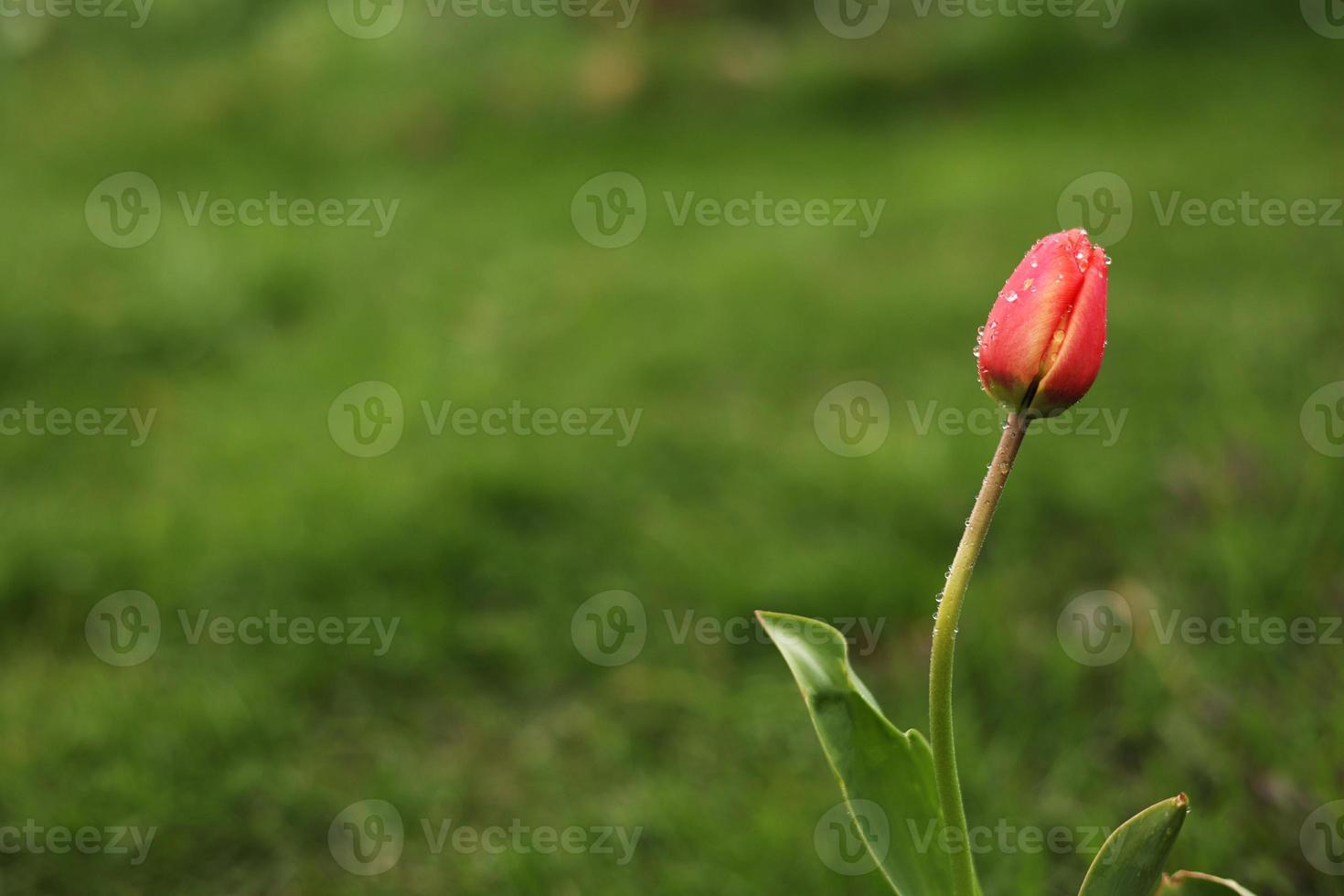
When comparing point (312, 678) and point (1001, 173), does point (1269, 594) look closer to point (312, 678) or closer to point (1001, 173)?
point (312, 678)

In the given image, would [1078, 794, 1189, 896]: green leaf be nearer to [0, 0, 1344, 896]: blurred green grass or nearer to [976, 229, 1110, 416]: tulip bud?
[976, 229, 1110, 416]: tulip bud

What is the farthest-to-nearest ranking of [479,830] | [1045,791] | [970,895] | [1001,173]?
1. [1001,173]
2. [479,830]
3. [1045,791]
4. [970,895]

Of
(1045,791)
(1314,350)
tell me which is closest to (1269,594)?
(1045,791)

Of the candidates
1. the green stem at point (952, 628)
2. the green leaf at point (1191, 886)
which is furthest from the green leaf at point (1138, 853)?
the green stem at point (952, 628)

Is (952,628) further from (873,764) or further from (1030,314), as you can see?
(1030,314)

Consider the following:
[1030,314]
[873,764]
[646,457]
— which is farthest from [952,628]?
[646,457]

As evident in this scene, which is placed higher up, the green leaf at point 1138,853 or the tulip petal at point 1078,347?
the tulip petal at point 1078,347

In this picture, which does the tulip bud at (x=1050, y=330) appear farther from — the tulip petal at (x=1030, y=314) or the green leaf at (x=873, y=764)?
the green leaf at (x=873, y=764)
